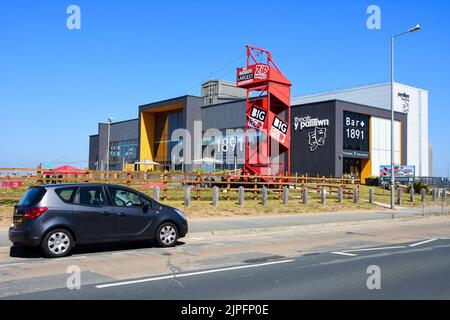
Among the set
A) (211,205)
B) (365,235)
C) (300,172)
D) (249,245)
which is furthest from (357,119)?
(249,245)

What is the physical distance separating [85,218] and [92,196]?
58 cm

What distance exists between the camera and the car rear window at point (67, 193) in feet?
35.1

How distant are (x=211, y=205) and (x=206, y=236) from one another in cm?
694

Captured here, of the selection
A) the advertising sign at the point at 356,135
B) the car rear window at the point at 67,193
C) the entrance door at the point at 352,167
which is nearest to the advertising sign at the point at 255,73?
the car rear window at the point at 67,193

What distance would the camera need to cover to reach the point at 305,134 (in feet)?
175

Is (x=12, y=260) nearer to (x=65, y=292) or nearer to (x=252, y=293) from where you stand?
(x=65, y=292)

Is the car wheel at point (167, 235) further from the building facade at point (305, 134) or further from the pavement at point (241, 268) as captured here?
the building facade at point (305, 134)

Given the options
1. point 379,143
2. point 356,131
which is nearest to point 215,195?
point 356,131

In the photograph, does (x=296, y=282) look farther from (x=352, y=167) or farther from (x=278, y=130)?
(x=352, y=167)

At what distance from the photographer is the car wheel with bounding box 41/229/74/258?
1032cm

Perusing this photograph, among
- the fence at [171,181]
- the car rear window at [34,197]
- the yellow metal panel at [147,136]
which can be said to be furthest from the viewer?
the yellow metal panel at [147,136]

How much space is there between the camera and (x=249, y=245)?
42.4 feet

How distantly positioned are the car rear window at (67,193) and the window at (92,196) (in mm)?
199

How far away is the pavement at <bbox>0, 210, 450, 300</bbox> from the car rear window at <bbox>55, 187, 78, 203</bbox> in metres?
1.29
